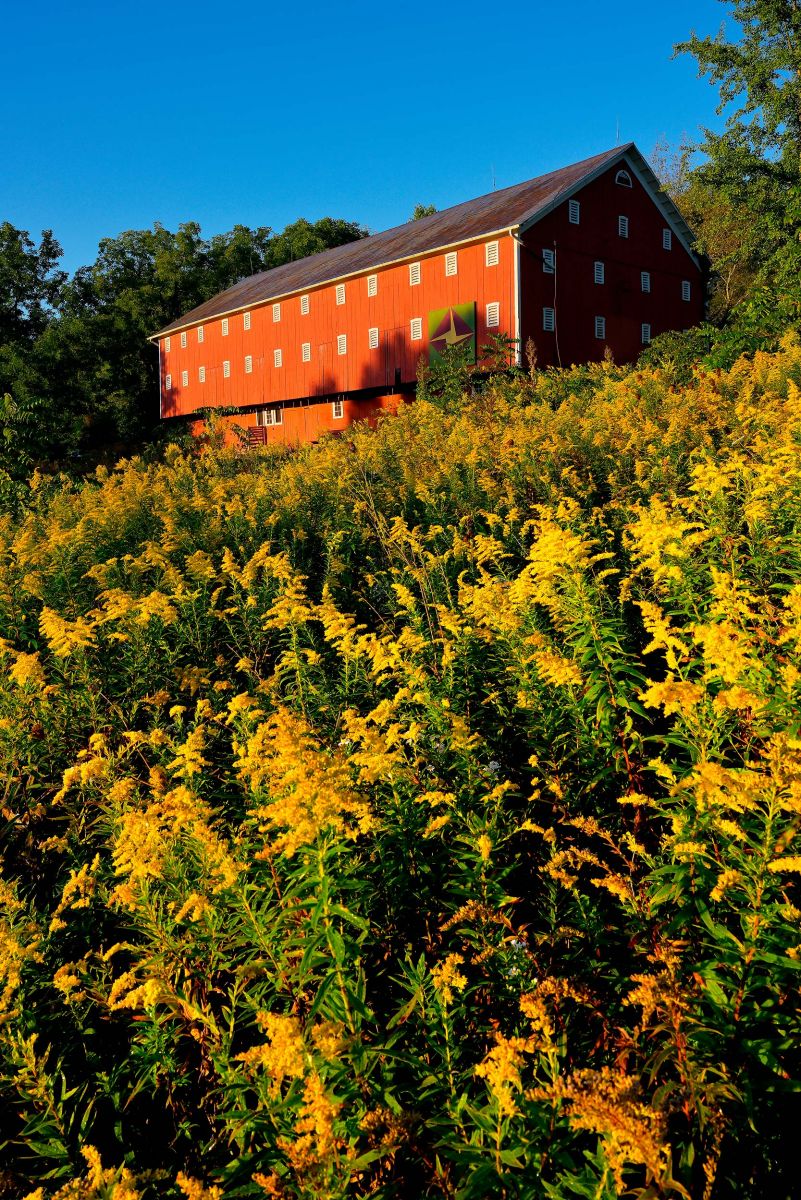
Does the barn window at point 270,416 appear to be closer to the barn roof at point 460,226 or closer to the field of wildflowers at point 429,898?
the barn roof at point 460,226

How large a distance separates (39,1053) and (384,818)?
1.39 metres

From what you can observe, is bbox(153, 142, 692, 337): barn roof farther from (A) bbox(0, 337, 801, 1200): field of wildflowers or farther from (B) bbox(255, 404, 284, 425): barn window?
(A) bbox(0, 337, 801, 1200): field of wildflowers

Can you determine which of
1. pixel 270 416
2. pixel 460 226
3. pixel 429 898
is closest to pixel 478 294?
pixel 460 226

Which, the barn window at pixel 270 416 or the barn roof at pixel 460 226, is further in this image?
the barn window at pixel 270 416

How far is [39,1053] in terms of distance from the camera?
9.15ft

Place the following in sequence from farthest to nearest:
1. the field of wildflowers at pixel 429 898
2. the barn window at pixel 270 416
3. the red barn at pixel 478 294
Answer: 1. the barn window at pixel 270 416
2. the red barn at pixel 478 294
3. the field of wildflowers at pixel 429 898

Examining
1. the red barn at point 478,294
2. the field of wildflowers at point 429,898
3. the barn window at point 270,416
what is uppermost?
the red barn at point 478,294

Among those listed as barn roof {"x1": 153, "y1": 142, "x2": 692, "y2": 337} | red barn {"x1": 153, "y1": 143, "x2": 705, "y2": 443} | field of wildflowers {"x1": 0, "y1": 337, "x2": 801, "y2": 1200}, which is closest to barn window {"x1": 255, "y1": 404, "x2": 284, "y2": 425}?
red barn {"x1": 153, "y1": 143, "x2": 705, "y2": 443}

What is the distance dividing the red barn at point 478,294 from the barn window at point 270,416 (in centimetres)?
14

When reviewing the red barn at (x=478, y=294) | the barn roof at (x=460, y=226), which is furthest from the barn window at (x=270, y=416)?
the barn roof at (x=460, y=226)

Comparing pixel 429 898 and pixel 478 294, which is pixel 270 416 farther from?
pixel 429 898

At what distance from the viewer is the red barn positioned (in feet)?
92.8

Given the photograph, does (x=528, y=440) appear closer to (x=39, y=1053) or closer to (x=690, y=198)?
(x=39, y=1053)

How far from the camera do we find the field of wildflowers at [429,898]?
1.93 metres
